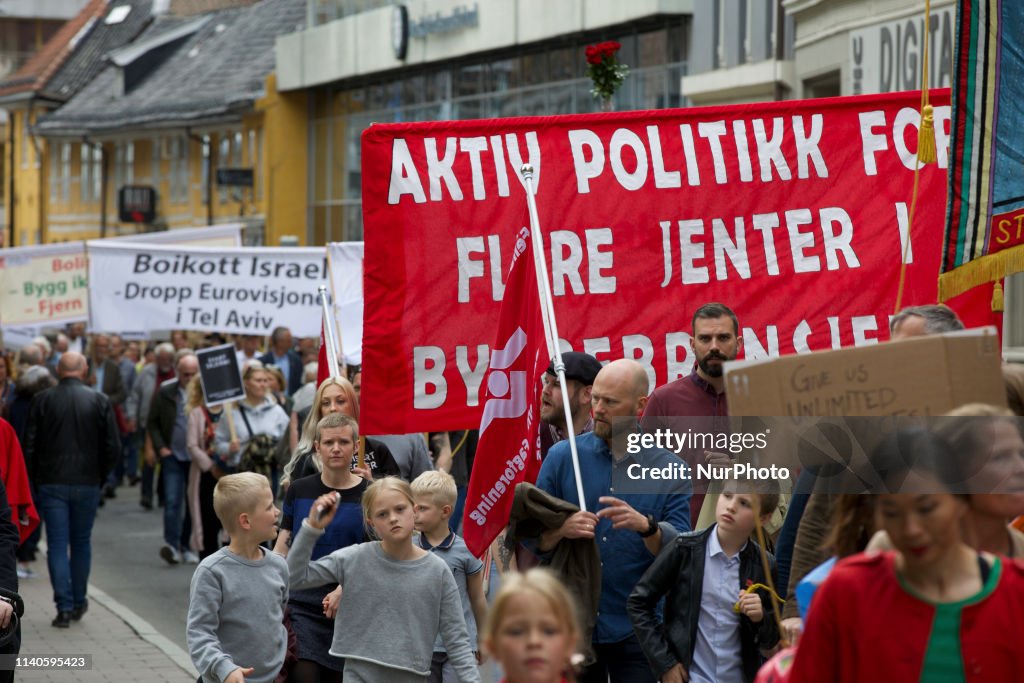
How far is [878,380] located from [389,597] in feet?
9.51

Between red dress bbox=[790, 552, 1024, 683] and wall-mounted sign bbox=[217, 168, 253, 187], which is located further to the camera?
wall-mounted sign bbox=[217, 168, 253, 187]

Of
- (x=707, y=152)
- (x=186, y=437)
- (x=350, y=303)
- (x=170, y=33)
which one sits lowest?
(x=186, y=437)

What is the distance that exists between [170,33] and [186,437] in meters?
44.7

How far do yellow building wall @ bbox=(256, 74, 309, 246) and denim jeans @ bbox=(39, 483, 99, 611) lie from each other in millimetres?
29673

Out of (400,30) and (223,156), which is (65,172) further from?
(400,30)

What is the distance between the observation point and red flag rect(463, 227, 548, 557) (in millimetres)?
6625

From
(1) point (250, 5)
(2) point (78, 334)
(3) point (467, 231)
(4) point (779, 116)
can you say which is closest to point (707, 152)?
(4) point (779, 116)

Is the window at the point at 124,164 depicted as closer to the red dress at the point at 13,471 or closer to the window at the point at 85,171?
the window at the point at 85,171

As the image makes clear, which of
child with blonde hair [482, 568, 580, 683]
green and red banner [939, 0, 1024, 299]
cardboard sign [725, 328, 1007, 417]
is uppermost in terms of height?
green and red banner [939, 0, 1024, 299]

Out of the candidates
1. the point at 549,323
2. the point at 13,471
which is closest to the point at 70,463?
the point at 13,471

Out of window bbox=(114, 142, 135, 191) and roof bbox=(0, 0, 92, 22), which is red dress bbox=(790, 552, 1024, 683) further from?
roof bbox=(0, 0, 92, 22)

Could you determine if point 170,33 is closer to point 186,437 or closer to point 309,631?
point 186,437

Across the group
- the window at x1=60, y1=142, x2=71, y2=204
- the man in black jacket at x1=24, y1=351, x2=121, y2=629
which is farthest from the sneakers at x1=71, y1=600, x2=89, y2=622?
the window at x1=60, y1=142, x2=71, y2=204

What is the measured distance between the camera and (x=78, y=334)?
27891 millimetres
